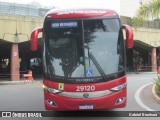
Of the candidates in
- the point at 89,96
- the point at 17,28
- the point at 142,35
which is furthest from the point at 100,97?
the point at 142,35

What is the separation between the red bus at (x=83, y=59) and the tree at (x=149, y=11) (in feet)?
27.1

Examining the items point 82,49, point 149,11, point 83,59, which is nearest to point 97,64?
point 83,59

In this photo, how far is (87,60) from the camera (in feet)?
36.3

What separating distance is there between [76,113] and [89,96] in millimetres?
1853

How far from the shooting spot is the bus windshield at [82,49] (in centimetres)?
1098

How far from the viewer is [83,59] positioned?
11062mm

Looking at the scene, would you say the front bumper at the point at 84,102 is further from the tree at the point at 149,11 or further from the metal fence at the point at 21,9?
the metal fence at the point at 21,9

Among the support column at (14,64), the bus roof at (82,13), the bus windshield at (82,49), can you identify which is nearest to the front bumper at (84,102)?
the bus windshield at (82,49)

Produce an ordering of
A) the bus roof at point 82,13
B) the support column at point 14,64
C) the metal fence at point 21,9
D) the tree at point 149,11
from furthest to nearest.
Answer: the support column at point 14,64, the metal fence at point 21,9, the tree at point 149,11, the bus roof at point 82,13

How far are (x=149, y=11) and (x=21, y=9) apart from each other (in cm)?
1817

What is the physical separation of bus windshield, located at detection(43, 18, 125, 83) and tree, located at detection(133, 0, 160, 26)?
849 centimetres

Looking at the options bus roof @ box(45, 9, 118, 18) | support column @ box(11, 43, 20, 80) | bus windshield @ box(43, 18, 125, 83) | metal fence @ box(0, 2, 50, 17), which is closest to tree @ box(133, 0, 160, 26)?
bus roof @ box(45, 9, 118, 18)

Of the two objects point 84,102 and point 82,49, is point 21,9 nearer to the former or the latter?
point 82,49

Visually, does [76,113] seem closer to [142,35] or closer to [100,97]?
[100,97]
